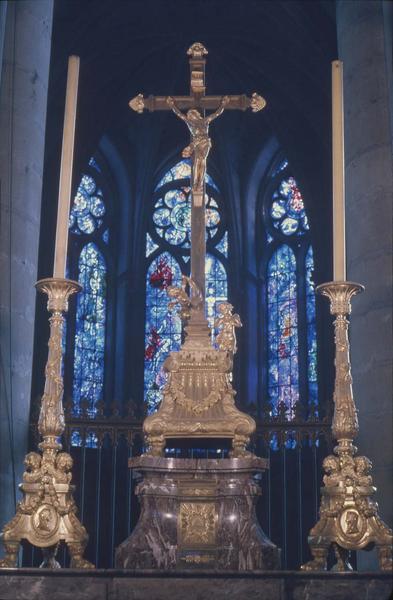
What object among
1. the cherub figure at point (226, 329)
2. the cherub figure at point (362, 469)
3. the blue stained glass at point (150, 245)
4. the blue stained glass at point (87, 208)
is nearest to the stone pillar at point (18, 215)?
the cherub figure at point (226, 329)

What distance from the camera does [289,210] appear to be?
1834 centimetres

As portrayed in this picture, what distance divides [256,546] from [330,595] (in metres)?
0.54

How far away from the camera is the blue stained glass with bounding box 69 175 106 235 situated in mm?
18094

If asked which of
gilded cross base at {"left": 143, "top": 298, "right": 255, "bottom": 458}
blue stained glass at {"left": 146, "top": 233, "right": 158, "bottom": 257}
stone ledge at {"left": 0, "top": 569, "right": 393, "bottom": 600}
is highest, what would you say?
blue stained glass at {"left": 146, "top": 233, "right": 158, "bottom": 257}

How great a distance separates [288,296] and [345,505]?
518 inches

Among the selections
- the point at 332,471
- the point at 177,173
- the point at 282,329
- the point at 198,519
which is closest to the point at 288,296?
the point at 282,329

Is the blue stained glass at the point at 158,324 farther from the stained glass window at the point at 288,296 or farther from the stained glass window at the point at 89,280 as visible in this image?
the stained glass window at the point at 288,296

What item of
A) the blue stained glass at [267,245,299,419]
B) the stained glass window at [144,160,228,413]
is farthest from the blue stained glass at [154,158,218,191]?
the blue stained glass at [267,245,299,419]

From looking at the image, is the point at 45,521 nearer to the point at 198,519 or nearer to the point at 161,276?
the point at 198,519

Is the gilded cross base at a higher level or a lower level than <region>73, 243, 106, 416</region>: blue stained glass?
lower

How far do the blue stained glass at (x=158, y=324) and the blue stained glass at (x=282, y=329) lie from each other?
5.95ft

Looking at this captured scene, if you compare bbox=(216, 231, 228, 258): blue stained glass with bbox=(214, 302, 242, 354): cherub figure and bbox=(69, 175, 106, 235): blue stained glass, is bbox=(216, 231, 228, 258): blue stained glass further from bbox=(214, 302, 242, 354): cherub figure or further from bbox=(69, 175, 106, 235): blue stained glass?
bbox=(214, 302, 242, 354): cherub figure

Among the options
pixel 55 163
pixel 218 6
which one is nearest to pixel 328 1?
pixel 218 6

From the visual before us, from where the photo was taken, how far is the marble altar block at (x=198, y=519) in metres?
4.71
